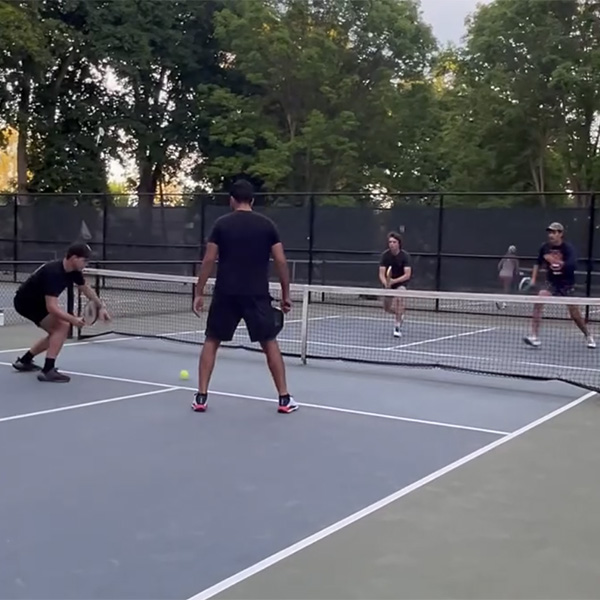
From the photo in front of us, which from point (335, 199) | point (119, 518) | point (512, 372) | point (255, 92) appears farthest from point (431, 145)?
point (119, 518)

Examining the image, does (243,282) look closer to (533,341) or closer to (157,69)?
(533,341)

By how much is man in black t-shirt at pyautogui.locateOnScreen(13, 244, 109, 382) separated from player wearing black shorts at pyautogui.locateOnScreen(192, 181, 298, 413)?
1.58 m

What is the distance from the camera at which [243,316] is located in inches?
274

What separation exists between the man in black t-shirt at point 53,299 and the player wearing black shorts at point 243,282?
1.58 meters

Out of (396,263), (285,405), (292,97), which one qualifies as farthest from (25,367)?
(292,97)

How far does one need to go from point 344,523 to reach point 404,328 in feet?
29.7

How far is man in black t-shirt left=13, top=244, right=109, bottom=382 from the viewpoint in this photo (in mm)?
7984

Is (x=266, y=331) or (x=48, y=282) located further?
(x=48, y=282)

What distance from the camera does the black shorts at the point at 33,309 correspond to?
8.25 m

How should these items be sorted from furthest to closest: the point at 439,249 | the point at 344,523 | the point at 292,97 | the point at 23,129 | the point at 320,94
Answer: the point at 292,97 < the point at 320,94 < the point at 23,129 < the point at 439,249 < the point at 344,523

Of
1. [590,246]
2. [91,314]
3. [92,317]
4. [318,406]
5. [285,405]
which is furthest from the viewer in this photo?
[590,246]

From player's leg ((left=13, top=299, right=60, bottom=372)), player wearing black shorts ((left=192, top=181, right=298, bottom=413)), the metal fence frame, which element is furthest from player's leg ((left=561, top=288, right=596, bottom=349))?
player's leg ((left=13, top=299, right=60, bottom=372))

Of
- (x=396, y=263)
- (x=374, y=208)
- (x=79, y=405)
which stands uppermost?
(x=374, y=208)

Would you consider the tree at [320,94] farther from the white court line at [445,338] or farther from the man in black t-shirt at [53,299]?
the man in black t-shirt at [53,299]
